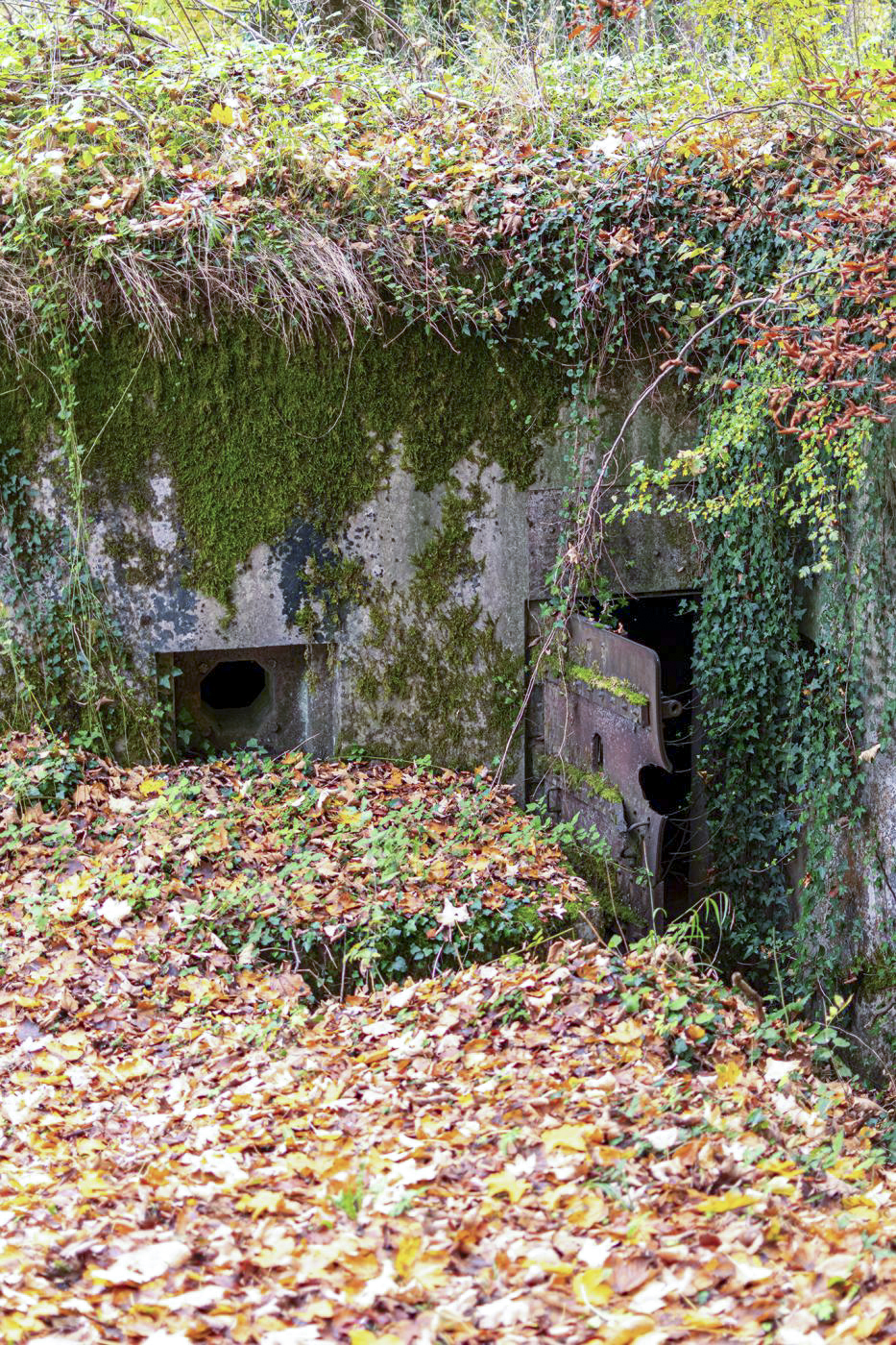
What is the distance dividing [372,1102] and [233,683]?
398 centimetres

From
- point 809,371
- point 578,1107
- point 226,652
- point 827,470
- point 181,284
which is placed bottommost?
point 578,1107

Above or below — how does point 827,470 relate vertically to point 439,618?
above

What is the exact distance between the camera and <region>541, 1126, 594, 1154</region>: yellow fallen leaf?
3.25 m

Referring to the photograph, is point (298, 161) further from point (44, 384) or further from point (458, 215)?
point (44, 384)

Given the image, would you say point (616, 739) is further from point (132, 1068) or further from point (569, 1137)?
point (132, 1068)

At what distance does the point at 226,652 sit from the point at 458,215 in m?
2.85

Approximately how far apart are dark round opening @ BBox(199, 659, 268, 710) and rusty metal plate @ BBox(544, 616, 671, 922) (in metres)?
1.96

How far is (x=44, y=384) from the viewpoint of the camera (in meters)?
5.93

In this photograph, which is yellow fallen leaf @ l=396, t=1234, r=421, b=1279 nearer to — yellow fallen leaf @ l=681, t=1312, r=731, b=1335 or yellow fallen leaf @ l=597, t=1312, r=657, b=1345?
yellow fallen leaf @ l=597, t=1312, r=657, b=1345

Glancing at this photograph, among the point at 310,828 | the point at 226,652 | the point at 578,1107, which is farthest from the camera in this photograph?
the point at 226,652

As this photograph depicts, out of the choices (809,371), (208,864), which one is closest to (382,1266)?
(208,864)

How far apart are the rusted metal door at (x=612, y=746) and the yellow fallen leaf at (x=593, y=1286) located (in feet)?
9.47

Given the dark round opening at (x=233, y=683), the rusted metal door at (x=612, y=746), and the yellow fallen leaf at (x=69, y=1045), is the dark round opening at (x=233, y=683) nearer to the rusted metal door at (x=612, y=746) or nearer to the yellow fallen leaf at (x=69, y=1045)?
the rusted metal door at (x=612, y=746)

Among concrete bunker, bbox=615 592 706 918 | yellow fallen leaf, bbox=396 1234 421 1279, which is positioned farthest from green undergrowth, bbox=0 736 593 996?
yellow fallen leaf, bbox=396 1234 421 1279
